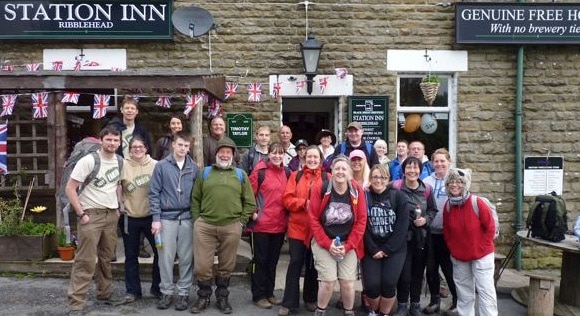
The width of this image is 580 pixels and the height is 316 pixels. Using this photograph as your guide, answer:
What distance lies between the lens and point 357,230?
17.8 ft

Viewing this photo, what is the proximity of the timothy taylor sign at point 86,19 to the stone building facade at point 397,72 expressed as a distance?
0.61 ft

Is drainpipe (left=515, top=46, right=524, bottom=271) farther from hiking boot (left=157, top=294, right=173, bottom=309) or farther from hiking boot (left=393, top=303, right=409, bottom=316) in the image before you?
hiking boot (left=157, top=294, right=173, bottom=309)

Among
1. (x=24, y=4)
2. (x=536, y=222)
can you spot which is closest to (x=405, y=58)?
(x=536, y=222)

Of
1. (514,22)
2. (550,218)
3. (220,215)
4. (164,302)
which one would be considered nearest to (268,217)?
(220,215)

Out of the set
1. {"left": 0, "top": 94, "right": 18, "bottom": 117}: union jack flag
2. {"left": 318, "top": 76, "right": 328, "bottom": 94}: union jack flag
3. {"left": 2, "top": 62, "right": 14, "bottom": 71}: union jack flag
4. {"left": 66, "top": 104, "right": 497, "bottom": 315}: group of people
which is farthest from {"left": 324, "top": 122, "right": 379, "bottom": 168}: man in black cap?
{"left": 2, "top": 62, "right": 14, "bottom": 71}: union jack flag

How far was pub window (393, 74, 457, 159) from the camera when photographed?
8961mm

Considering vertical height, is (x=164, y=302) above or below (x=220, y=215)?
below

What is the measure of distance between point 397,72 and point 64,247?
18.2 feet

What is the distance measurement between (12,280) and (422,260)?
4.92m

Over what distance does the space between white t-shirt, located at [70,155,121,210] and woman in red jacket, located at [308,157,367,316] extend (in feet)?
6.71

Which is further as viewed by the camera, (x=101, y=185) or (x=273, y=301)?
(x=273, y=301)

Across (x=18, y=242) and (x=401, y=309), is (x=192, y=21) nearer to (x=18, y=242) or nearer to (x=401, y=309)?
(x=18, y=242)

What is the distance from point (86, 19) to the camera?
8.46 m

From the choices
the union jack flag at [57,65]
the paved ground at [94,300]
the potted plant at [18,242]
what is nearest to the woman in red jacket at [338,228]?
the paved ground at [94,300]
